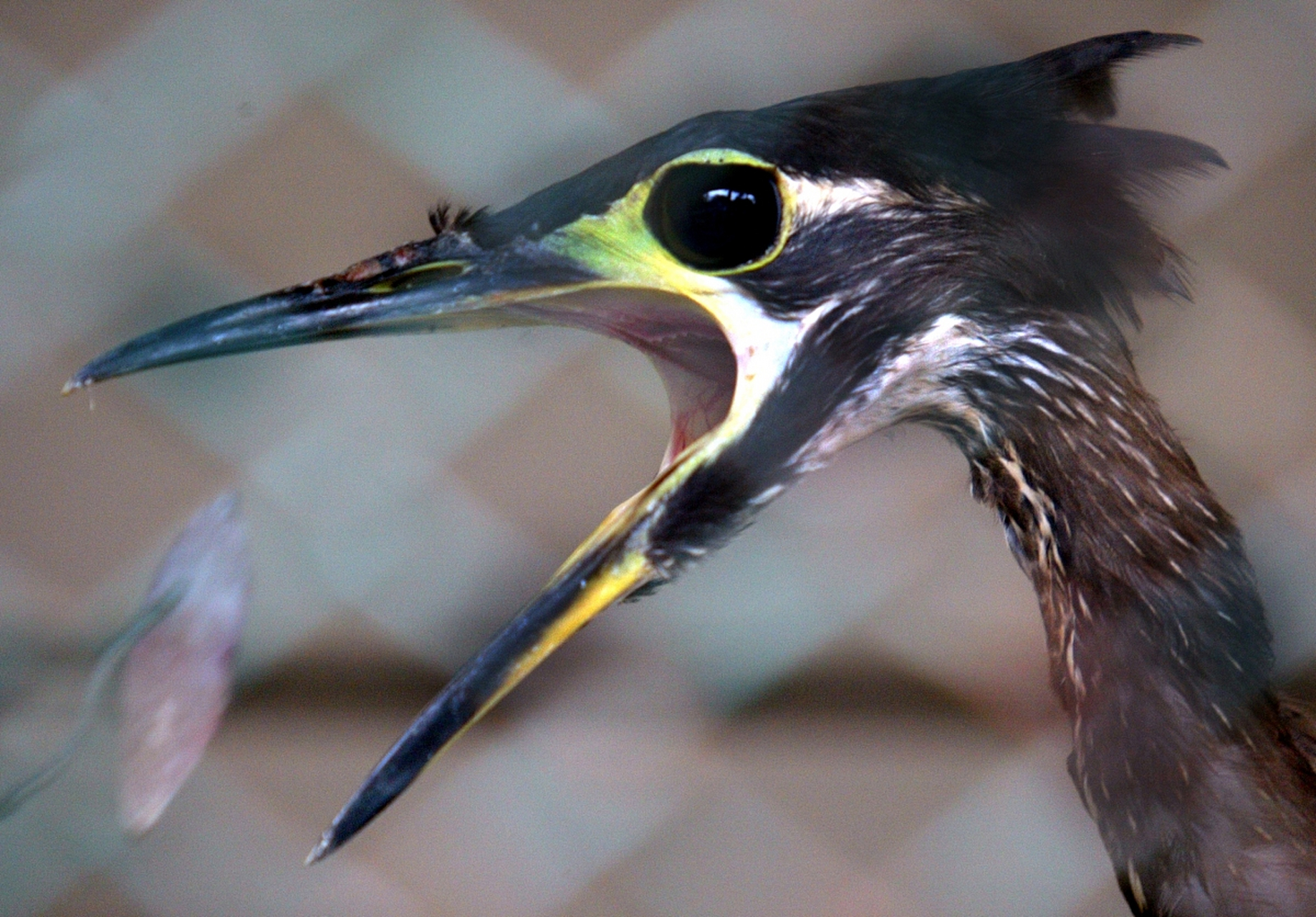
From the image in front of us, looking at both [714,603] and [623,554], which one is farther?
[714,603]

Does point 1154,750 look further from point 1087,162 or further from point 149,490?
point 149,490

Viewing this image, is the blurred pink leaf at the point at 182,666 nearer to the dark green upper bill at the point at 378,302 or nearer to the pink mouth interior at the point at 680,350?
the dark green upper bill at the point at 378,302

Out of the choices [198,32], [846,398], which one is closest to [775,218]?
[846,398]

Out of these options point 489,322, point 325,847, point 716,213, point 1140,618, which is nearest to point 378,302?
point 489,322

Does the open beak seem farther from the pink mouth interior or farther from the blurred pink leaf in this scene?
the blurred pink leaf

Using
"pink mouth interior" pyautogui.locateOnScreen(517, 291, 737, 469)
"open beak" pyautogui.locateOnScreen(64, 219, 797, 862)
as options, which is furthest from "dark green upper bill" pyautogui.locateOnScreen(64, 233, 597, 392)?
"pink mouth interior" pyautogui.locateOnScreen(517, 291, 737, 469)

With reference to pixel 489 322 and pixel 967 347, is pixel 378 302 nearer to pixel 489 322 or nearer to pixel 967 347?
pixel 489 322

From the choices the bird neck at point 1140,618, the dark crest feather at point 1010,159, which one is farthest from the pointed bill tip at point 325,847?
the bird neck at point 1140,618

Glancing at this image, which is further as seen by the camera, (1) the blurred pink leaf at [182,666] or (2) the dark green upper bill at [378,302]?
(1) the blurred pink leaf at [182,666]
